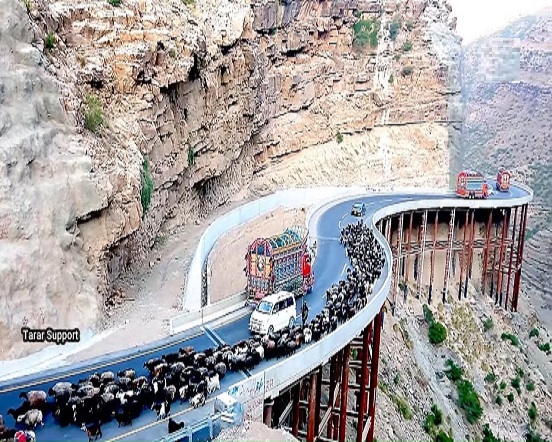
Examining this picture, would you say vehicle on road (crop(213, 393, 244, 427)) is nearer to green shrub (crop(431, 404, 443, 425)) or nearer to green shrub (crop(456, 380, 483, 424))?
green shrub (crop(431, 404, 443, 425))

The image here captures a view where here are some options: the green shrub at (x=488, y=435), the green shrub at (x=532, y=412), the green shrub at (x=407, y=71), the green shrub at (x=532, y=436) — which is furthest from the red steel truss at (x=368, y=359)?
the green shrub at (x=407, y=71)

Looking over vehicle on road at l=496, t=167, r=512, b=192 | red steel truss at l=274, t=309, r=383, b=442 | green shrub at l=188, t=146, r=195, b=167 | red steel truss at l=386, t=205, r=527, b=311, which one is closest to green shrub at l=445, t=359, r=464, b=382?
red steel truss at l=386, t=205, r=527, b=311

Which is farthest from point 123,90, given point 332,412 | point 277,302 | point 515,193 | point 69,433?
point 515,193

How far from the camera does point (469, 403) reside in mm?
45281

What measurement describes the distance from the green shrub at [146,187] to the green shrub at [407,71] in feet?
117

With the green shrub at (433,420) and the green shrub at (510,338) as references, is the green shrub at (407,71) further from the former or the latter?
the green shrub at (433,420)

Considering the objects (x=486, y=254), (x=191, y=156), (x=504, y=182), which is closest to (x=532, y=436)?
(x=486, y=254)

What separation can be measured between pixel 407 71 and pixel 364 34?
16.5 feet

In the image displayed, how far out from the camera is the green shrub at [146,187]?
116 feet

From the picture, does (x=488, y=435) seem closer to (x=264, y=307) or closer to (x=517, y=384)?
(x=517, y=384)

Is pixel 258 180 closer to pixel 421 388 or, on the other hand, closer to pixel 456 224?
pixel 456 224

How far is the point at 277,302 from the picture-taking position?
28.3 metres

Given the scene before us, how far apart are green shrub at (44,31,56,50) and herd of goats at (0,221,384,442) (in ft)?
53.9

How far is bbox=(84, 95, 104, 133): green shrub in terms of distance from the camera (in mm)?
33594
